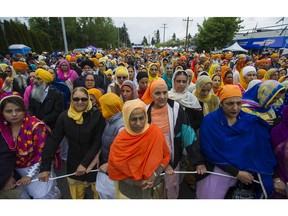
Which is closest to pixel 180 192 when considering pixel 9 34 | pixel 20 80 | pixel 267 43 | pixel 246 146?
pixel 246 146

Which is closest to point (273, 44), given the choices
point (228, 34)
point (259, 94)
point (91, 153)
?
point (228, 34)

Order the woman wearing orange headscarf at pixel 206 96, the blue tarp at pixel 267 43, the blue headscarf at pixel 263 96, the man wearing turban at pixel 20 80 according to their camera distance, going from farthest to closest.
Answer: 1. the blue tarp at pixel 267 43
2. the man wearing turban at pixel 20 80
3. the woman wearing orange headscarf at pixel 206 96
4. the blue headscarf at pixel 263 96

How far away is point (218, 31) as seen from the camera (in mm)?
34781

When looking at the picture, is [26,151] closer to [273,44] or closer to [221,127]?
[221,127]

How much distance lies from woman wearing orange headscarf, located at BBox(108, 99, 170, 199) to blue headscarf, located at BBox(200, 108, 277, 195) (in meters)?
0.68

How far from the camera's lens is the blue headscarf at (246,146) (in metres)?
2.20

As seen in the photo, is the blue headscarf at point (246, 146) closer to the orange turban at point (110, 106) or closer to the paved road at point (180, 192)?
the orange turban at point (110, 106)

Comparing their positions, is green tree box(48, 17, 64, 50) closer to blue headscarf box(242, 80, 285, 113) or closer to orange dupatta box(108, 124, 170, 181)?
blue headscarf box(242, 80, 285, 113)

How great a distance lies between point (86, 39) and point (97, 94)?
205 ft

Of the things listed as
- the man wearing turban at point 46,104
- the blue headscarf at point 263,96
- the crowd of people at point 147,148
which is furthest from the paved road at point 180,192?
the blue headscarf at point 263,96

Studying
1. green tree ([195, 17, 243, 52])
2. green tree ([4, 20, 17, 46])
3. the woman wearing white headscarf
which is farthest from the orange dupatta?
green tree ([195, 17, 243, 52])

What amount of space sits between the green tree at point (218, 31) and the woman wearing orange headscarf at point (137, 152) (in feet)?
122

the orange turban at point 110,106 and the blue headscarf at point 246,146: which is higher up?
the orange turban at point 110,106

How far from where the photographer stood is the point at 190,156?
2.42m
